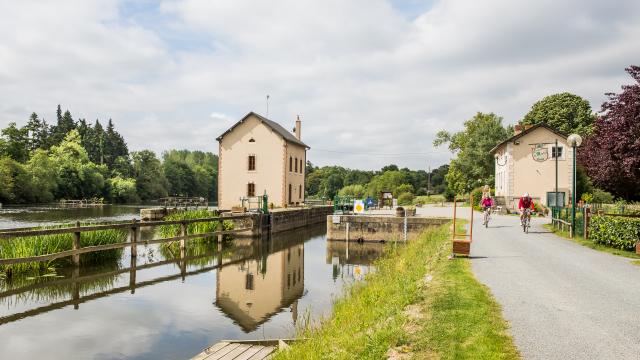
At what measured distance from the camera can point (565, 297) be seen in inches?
319

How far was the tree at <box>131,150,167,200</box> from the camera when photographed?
93812 millimetres

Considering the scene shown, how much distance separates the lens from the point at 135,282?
53.6 feet

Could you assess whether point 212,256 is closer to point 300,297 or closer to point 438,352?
point 300,297

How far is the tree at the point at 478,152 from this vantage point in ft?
164

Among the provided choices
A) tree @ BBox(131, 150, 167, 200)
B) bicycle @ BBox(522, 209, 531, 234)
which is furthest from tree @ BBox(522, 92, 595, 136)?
tree @ BBox(131, 150, 167, 200)

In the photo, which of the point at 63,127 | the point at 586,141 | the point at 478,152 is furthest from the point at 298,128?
the point at 63,127

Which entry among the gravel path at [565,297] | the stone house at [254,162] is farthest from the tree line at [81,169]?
the gravel path at [565,297]

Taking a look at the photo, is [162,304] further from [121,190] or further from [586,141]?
[121,190]

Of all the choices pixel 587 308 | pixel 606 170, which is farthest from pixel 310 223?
pixel 587 308

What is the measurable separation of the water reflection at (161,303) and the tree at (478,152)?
106 feet

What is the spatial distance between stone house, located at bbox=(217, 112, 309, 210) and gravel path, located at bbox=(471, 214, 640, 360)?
2727 cm

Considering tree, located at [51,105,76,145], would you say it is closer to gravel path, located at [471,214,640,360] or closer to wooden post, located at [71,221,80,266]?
wooden post, located at [71,221,80,266]

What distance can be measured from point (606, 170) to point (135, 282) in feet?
73.8

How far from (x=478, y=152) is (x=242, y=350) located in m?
46.1
